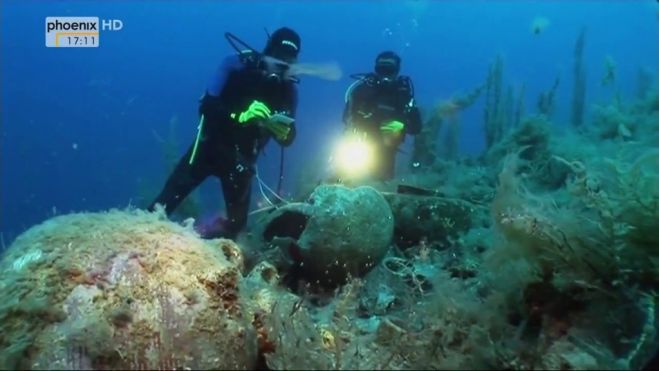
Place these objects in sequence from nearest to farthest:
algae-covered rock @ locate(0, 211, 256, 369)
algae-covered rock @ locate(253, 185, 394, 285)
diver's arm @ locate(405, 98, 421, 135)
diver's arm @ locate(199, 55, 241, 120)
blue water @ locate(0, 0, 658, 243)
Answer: algae-covered rock @ locate(0, 211, 256, 369) < algae-covered rock @ locate(253, 185, 394, 285) < diver's arm @ locate(199, 55, 241, 120) < diver's arm @ locate(405, 98, 421, 135) < blue water @ locate(0, 0, 658, 243)

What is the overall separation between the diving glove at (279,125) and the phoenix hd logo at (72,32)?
2.04 metres

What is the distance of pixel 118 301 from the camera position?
233 centimetres

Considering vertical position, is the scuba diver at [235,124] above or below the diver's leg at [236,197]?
above

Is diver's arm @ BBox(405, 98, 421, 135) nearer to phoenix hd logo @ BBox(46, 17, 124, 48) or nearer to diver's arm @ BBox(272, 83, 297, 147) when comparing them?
diver's arm @ BBox(272, 83, 297, 147)

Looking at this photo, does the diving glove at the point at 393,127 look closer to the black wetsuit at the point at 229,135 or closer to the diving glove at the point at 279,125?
the black wetsuit at the point at 229,135

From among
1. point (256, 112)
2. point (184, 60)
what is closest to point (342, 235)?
point (256, 112)

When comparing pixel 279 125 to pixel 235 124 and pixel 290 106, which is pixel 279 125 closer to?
pixel 235 124

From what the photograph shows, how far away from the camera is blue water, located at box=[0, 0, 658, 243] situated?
50562 millimetres

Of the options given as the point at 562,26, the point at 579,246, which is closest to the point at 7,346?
the point at 579,246

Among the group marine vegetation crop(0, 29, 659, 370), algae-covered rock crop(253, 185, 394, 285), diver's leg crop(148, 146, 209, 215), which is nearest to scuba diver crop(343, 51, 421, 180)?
diver's leg crop(148, 146, 209, 215)

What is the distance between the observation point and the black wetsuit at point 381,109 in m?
8.17

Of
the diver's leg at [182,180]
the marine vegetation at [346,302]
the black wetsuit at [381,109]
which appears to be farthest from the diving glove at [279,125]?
the marine vegetation at [346,302]

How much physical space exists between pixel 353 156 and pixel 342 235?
11.6 feet

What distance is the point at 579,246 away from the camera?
2547 millimetres
